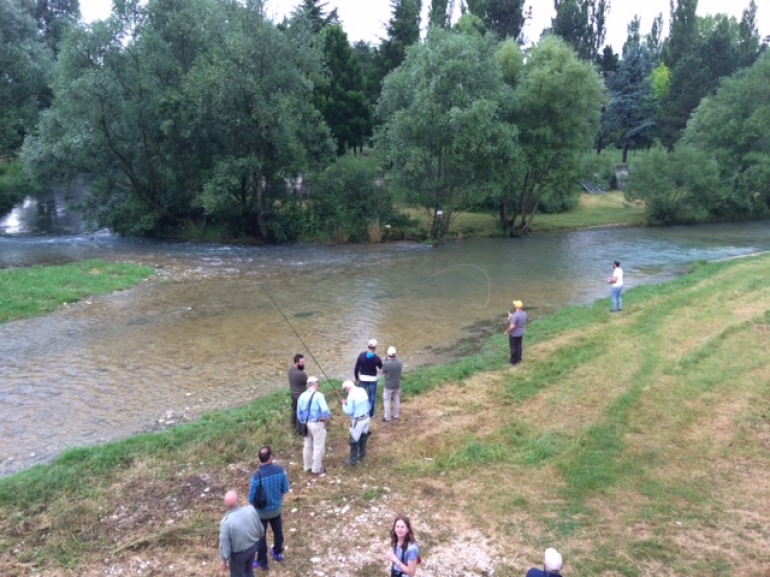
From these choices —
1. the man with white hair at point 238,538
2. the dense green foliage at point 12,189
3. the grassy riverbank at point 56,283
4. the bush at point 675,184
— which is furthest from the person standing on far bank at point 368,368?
the dense green foliage at point 12,189

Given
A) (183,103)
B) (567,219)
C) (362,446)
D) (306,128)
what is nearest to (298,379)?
(362,446)

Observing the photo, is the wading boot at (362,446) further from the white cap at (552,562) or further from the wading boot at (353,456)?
the white cap at (552,562)

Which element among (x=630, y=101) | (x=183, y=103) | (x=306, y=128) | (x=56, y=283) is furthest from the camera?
(x=630, y=101)

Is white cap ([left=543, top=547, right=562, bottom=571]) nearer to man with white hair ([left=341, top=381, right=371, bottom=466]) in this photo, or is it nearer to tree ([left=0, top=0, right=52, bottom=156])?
man with white hair ([left=341, top=381, right=371, bottom=466])

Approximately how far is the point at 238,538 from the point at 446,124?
29.7 metres

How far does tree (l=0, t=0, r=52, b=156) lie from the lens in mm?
41250

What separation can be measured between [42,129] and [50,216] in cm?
1321

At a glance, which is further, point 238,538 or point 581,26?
point 581,26

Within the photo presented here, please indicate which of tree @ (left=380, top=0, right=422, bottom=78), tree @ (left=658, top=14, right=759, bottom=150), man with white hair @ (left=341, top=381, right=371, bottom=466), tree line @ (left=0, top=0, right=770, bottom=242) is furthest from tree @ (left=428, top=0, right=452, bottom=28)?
man with white hair @ (left=341, top=381, right=371, bottom=466)

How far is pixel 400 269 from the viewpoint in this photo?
29.5 metres

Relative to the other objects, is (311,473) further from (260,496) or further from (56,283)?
(56,283)

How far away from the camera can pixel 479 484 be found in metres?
9.88

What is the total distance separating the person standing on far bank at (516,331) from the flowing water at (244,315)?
2.04 m

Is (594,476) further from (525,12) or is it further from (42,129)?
(525,12)
